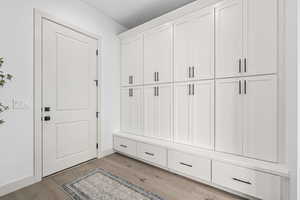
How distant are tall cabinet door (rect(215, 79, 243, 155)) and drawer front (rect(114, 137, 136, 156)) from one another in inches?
58.8

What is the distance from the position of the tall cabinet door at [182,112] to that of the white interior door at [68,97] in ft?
5.19

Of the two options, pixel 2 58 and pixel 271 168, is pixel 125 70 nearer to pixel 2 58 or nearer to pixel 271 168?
pixel 2 58

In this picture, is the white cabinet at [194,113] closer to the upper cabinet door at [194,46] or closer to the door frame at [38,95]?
the upper cabinet door at [194,46]

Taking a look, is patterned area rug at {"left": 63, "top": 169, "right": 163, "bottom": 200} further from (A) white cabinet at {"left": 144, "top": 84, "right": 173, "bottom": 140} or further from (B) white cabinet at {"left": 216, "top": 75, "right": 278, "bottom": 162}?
(B) white cabinet at {"left": 216, "top": 75, "right": 278, "bottom": 162}

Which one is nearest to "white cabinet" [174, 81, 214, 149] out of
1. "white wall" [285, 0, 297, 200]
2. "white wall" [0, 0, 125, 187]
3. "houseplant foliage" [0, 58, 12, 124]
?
"white wall" [285, 0, 297, 200]

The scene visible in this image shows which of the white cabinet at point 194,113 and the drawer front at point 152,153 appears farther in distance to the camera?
the drawer front at point 152,153

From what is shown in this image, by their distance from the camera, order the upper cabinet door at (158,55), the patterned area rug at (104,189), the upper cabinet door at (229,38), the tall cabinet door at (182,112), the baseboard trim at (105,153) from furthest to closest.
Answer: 1. the baseboard trim at (105,153)
2. the upper cabinet door at (158,55)
3. the tall cabinet door at (182,112)
4. the upper cabinet door at (229,38)
5. the patterned area rug at (104,189)

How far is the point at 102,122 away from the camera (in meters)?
2.91

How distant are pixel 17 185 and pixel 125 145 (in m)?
1.61

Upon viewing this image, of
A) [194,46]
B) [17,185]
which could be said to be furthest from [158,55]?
[17,185]

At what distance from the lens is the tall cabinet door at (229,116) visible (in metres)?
1.83

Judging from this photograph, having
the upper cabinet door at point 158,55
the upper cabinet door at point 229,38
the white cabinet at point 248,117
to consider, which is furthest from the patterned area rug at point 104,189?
the upper cabinet door at point 229,38

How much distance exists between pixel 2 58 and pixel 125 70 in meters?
1.92

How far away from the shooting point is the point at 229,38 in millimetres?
1901
